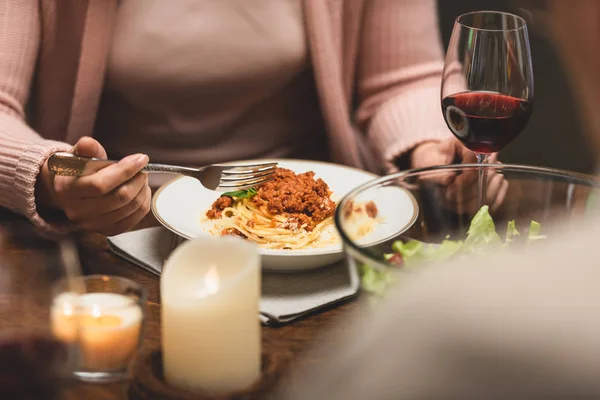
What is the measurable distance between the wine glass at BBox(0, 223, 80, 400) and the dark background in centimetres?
315

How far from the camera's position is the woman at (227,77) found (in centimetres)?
162

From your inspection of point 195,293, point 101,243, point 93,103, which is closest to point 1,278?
point 195,293

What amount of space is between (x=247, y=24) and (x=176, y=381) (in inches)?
46.3

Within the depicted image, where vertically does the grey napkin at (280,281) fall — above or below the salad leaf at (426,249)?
below

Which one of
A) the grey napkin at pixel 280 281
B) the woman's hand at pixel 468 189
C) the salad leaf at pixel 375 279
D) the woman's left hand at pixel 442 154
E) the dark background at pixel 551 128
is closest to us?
the salad leaf at pixel 375 279

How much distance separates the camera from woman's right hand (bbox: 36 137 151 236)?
110 centimetres

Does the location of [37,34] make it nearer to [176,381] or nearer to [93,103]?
[93,103]

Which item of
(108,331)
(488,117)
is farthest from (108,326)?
(488,117)

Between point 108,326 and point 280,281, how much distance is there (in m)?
0.42

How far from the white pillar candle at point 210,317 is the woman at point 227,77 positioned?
0.84 m

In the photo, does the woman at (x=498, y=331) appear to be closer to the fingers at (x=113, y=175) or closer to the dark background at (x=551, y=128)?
the fingers at (x=113, y=175)

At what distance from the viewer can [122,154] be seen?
1.78 m

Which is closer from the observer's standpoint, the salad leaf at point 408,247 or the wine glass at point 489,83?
the salad leaf at point 408,247

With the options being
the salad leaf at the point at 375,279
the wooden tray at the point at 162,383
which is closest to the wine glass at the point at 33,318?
the wooden tray at the point at 162,383
